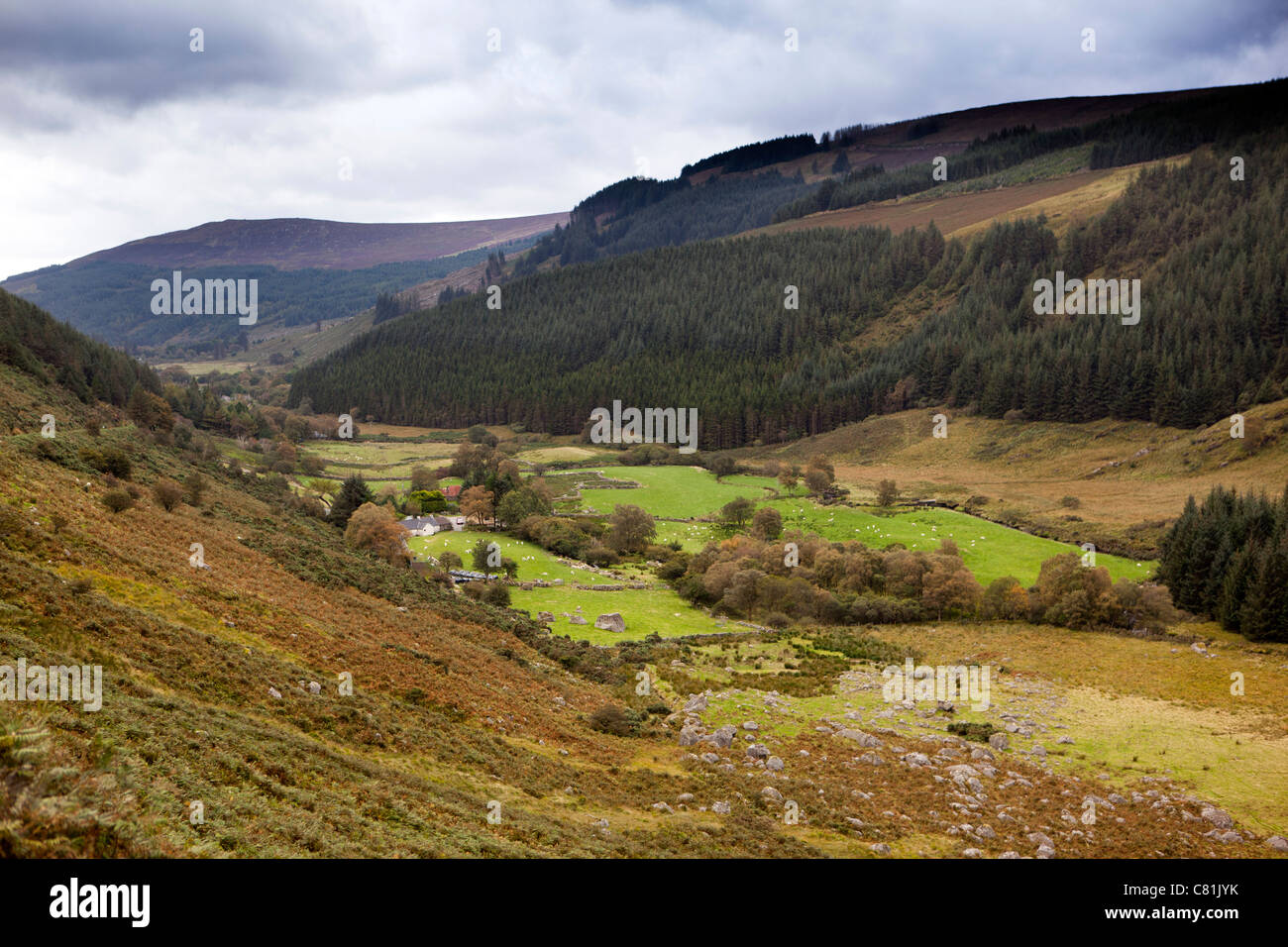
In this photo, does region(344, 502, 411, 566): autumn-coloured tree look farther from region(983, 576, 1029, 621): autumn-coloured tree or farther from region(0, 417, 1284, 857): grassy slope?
region(983, 576, 1029, 621): autumn-coloured tree

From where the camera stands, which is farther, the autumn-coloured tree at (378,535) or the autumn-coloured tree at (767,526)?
the autumn-coloured tree at (767,526)

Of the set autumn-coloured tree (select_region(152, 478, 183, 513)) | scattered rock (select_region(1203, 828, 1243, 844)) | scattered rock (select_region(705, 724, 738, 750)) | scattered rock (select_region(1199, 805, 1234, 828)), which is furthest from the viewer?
autumn-coloured tree (select_region(152, 478, 183, 513))

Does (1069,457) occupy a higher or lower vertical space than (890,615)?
higher

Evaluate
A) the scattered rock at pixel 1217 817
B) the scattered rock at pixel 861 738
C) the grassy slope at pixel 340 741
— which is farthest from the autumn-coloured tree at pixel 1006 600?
the scattered rock at pixel 1217 817

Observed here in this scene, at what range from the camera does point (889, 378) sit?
524ft

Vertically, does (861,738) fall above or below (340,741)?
below

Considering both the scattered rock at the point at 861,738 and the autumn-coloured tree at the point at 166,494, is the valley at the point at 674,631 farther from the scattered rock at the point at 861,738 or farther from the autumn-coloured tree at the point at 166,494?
the scattered rock at the point at 861,738

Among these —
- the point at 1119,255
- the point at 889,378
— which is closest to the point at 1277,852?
the point at 889,378

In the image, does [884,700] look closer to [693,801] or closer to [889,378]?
[693,801]

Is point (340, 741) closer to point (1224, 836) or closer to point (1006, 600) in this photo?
point (1224, 836)

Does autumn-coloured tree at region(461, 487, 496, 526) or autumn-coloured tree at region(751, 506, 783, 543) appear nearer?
autumn-coloured tree at region(751, 506, 783, 543)

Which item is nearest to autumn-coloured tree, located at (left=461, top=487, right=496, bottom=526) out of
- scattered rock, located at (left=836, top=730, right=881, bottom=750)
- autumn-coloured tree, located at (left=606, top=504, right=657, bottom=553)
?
autumn-coloured tree, located at (left=606, top=504, right=657, bottom=553)

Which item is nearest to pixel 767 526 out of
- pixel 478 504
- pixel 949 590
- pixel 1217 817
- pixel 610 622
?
pixel 949 590

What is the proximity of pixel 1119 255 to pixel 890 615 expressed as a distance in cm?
15132
